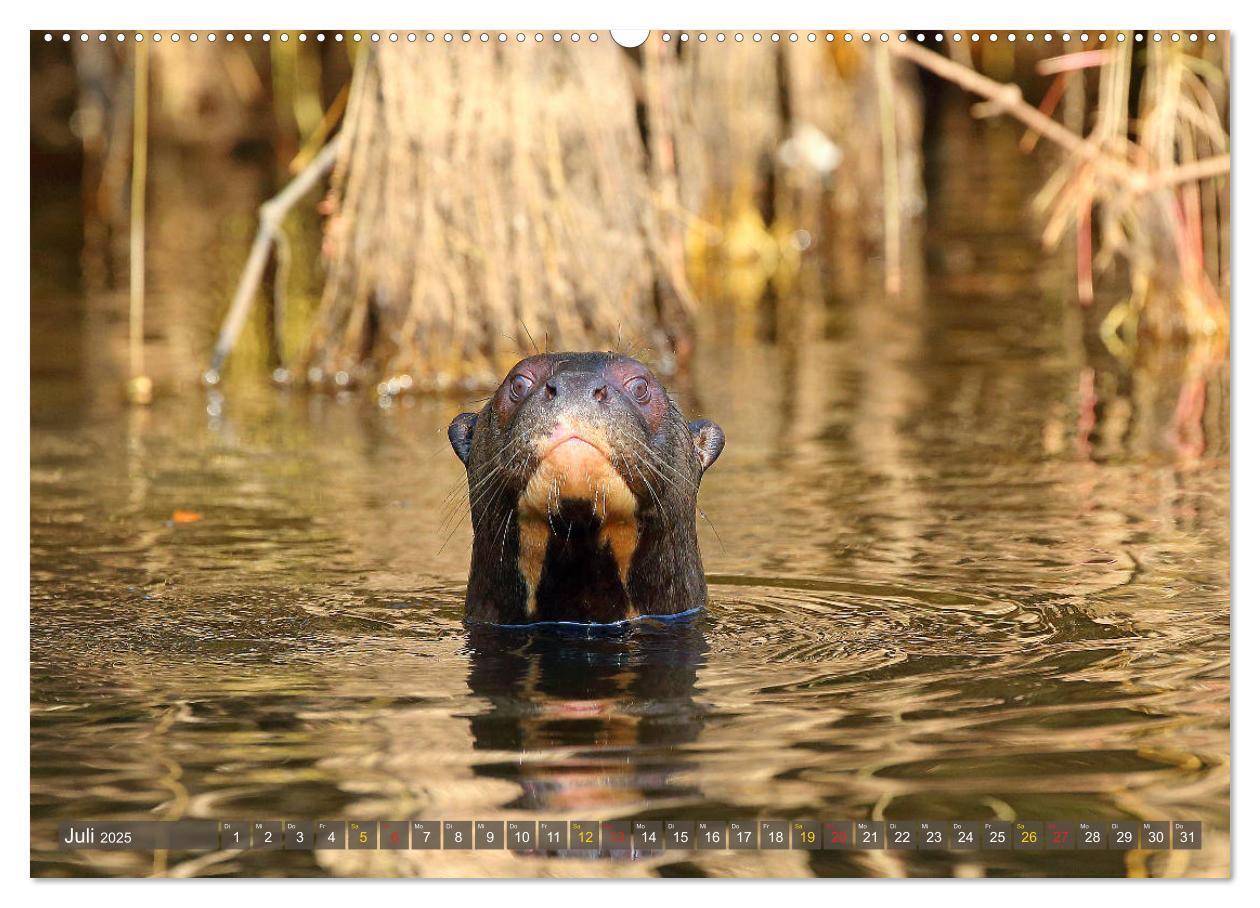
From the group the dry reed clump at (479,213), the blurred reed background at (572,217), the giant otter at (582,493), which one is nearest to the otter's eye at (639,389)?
the giant otter at (582,493)

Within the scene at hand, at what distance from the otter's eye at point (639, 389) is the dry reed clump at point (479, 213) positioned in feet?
15.7

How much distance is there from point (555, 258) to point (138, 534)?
12.0 feet

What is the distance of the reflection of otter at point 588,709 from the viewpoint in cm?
542

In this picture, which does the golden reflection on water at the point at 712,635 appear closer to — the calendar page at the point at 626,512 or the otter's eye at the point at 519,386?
the calendar page at the point at 626,512

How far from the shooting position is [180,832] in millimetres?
5055

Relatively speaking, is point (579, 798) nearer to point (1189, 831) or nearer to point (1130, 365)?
point (1189, 831)

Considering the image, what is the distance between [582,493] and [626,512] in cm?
26

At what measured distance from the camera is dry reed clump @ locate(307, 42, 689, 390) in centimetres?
1153

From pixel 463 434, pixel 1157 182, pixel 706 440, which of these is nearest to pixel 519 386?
pixel 463 434

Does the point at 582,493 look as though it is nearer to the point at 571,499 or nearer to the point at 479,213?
the point at 571,499

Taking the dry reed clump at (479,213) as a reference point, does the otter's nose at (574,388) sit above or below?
below

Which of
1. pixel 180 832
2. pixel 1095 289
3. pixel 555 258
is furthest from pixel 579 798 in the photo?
pixel 1095 289
